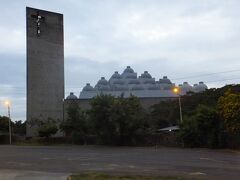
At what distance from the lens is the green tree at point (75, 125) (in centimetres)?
8202

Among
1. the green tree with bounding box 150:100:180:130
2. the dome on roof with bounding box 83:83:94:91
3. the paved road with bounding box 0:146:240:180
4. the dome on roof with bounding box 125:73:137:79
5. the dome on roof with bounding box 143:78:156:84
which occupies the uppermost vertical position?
the dome on roof with bounding box 125:73:137:79

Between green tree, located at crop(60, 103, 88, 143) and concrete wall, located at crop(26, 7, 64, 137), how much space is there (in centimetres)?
1641

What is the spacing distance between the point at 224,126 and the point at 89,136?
99.4 ft

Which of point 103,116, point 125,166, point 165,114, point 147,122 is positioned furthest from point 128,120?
point 125,166

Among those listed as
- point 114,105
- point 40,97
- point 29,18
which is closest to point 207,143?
point 114,105

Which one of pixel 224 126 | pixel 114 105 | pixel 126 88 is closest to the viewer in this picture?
pixel 224 126

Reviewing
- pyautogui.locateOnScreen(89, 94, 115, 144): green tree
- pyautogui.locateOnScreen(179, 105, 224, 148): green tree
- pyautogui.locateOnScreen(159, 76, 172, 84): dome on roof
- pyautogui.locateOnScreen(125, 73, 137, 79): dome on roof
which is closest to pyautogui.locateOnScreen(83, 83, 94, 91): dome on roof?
pyautogui.locateOnScreen(125, 73, 137, 79): dome on roof

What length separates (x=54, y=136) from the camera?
93.2m

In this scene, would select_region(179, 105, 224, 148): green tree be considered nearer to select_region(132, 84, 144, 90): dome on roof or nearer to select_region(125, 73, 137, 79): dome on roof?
select_region(132, 84, 144, 90): dome on roof

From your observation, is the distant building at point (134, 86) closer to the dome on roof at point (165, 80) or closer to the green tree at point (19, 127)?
the dome on roof at point (165, 80)

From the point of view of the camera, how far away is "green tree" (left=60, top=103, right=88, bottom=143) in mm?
82019

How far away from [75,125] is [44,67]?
2398 centimetres

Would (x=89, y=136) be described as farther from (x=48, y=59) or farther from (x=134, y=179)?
(x=134, y=179)

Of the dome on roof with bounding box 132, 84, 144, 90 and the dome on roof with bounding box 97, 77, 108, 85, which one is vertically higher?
the dome on roof with bounding box 97, 77, 108, 85
